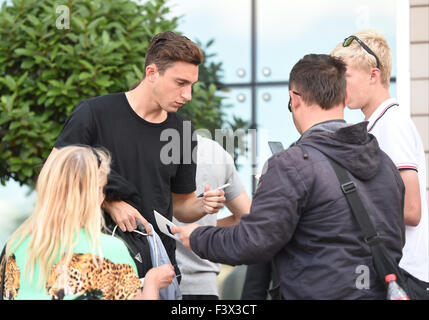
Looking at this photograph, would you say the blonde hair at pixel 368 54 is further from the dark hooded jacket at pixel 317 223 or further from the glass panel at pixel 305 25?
the glass panel at pixel 305 25

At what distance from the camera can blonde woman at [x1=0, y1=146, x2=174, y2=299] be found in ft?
6.69

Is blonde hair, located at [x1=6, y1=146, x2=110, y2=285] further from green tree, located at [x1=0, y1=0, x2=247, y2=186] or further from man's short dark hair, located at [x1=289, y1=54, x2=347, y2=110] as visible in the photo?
green tree, located at [x1=0, y1=0, x2=247, y2=186]

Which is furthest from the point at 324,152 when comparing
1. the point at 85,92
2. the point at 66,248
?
the point at 85,92

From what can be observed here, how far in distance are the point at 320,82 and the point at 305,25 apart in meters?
4.12

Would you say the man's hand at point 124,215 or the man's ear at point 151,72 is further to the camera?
the man's ear at point 151,72

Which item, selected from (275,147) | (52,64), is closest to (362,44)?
(275,147)

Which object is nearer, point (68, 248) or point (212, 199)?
point (68, 248)

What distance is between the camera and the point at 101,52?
4.49m

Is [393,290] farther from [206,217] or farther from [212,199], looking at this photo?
[206,217]

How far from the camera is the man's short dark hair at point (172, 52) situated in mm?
2832

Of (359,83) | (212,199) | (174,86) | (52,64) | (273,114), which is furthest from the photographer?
(273,114)

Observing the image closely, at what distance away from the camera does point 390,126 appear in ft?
8.33

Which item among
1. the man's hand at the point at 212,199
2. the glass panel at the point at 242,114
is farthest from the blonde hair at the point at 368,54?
the glass panel at the point at 242,114
